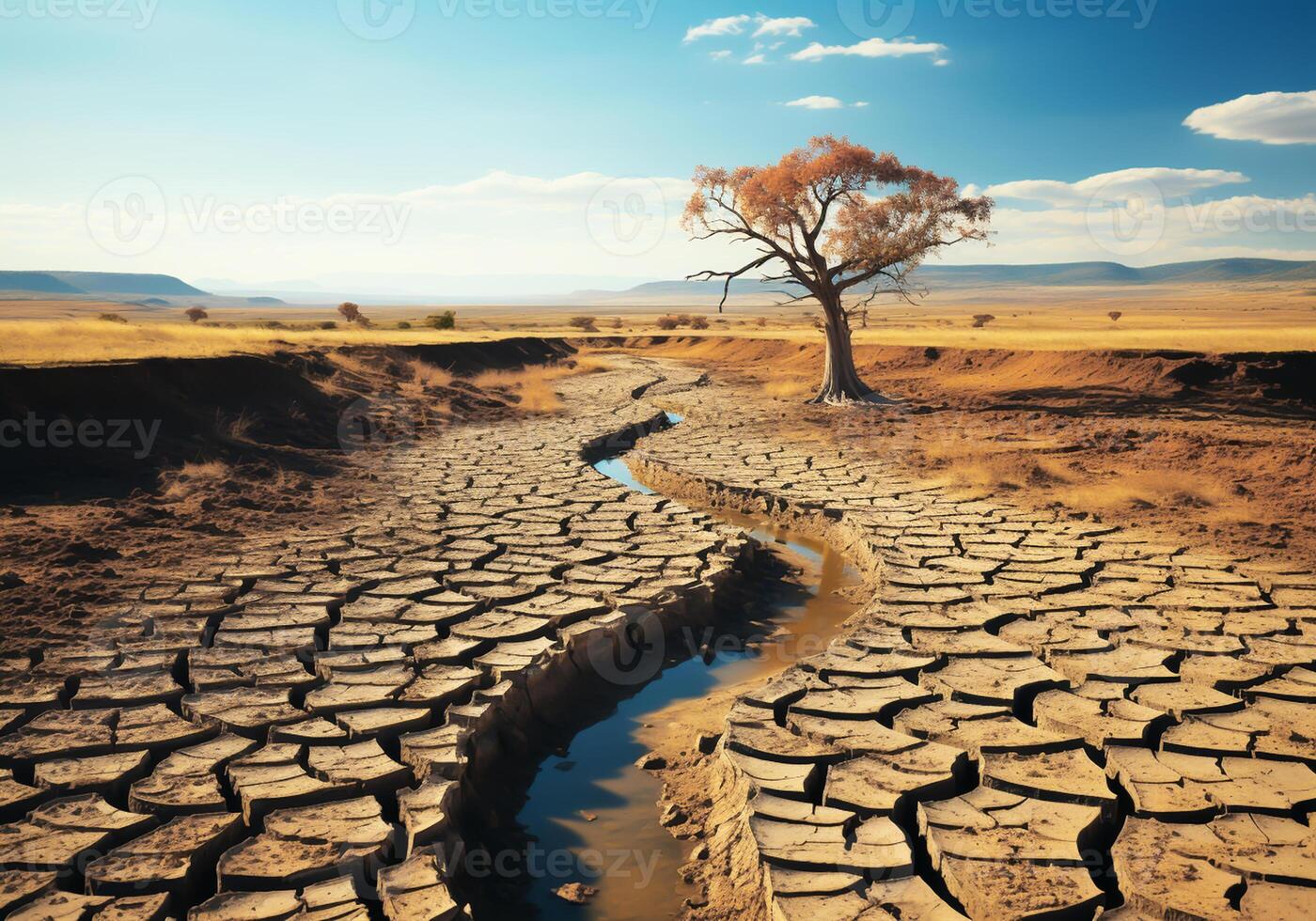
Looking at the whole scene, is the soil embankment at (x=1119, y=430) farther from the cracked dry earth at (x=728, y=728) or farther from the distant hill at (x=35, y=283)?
the distant hill at (x=35, y=283)

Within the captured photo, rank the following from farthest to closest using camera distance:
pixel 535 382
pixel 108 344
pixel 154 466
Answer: pixel 535 382
pixel 108 344
pixel 154 466

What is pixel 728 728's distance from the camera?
167 inches

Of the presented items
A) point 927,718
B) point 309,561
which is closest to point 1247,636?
point 927,718

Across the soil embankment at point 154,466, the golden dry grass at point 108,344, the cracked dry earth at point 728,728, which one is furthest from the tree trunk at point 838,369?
the golden dry grass at point 108,344

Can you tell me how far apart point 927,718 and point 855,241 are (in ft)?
44.1

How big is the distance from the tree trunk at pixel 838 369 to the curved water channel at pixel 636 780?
365 inches

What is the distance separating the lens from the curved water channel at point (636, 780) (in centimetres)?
342

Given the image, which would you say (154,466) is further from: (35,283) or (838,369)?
(35,283)

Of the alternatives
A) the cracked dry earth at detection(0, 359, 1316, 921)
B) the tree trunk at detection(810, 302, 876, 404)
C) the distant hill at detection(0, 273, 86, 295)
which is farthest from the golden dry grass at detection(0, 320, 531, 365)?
the distant hill at detection(0, 273, 86, 295)

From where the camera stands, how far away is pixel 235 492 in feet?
28.2

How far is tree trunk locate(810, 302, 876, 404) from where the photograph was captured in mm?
16156

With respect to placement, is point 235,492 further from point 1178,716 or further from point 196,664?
point 1178,716

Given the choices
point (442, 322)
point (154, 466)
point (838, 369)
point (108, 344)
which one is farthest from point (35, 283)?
point (154, 466)

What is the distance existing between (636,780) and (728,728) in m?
0.52
